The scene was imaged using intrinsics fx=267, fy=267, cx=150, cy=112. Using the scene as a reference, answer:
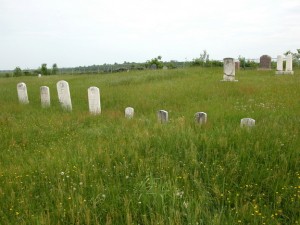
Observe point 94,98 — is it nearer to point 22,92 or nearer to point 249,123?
point 22,92

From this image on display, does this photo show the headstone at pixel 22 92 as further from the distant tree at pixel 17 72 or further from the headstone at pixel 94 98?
the distant tree at pixel 17 72

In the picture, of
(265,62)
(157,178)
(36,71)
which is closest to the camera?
(157,178)

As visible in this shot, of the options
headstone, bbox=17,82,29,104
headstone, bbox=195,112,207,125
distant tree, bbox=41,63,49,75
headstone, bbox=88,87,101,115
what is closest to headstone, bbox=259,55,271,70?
headstone, bbox=88,87,101,115

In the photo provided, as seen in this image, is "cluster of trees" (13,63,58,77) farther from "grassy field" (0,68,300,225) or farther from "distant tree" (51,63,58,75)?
"grassy field" (0,68,300,225)

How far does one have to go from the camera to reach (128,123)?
6.52m

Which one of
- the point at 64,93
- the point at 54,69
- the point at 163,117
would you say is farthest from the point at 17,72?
the point at 163,117

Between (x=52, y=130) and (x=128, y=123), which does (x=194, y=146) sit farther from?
(x=52, y=130)

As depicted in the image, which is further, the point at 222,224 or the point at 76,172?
the point at 76,172

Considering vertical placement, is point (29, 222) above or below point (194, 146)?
below

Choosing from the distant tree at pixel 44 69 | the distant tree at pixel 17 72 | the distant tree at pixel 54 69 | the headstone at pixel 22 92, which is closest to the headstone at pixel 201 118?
the headstone at pixel 22 92

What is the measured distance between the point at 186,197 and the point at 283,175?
1.30 m

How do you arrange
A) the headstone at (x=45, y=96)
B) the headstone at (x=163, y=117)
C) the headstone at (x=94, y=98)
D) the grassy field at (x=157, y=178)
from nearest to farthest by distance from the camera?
the grassy field at (x=157, y=178) < the headstone at (x=163, y=117) < the headstone at (x=94, y=98) < the headstone at (x=45, y=96)

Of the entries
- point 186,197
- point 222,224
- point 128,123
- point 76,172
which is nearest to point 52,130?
point 128,123

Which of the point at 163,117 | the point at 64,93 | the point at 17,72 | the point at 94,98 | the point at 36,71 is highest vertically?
the point at 36,71
